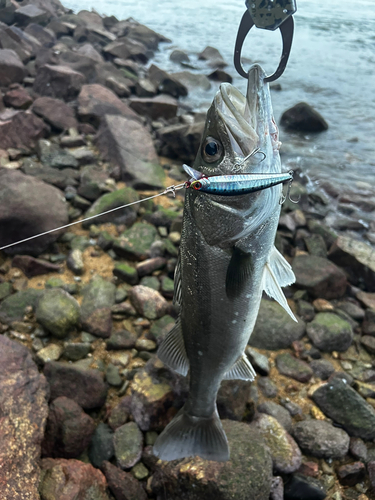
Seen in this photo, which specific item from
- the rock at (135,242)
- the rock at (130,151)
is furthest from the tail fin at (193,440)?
the rock at (130,151)

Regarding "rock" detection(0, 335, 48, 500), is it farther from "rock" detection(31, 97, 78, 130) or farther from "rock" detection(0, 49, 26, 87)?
"rock" detection(0, 49, 26, 87)

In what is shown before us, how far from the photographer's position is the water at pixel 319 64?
27.2 feet

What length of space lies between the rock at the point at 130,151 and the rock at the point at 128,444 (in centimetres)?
371

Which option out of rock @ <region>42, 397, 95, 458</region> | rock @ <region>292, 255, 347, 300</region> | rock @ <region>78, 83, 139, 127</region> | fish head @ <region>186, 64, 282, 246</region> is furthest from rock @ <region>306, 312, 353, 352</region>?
rock @ <region>78, 83, 139, 127</region>

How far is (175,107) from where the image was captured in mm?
8117

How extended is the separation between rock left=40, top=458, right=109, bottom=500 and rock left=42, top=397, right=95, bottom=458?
15cm

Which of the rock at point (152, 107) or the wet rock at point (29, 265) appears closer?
the wet rock at point (29, 265)

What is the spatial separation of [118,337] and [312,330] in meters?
1.97

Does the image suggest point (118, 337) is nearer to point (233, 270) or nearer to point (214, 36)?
point (233, 270)

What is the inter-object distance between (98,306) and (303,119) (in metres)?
7.94

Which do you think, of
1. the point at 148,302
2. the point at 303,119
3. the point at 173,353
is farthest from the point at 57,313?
the point at 303,119

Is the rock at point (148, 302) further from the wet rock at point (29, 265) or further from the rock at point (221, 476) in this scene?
the rock at point (221, 476)

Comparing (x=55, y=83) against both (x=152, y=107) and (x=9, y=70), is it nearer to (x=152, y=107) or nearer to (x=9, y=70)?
(x=9, y=70)

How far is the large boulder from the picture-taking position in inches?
151
